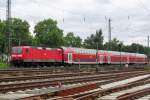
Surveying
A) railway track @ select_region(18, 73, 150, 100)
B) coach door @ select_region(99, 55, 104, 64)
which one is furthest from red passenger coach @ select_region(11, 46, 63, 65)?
railway track @ select_region(18, 73, 150, 100)

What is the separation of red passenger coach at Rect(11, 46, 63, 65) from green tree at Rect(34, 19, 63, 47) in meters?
51.5

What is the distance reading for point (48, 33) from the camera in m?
115

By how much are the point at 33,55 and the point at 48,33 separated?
64195mm

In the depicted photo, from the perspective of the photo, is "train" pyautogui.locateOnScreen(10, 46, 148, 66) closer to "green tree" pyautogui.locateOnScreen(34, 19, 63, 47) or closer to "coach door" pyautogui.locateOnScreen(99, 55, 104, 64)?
"coach door" pyautogui.locateOnScreen(99, 55, 104, 64)

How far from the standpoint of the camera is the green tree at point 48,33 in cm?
11184

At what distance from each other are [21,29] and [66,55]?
60.3m

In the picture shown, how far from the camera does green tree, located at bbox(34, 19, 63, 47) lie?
111844 mm

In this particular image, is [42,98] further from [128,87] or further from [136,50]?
[136,50]

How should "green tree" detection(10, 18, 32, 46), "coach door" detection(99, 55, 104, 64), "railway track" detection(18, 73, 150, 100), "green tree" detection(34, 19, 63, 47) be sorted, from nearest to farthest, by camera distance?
"railway track" detection(18, 73, 150, 100)
"coach door" detection(99, 55, 104, 64)
"green tree" detection(34, 19, 63, 47)
"green tree" detection(10, 18, 32, 46)

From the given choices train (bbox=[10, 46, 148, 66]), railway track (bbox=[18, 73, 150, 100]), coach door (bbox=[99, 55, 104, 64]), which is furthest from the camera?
coach door (bbox=[99, 55, 104, 64])

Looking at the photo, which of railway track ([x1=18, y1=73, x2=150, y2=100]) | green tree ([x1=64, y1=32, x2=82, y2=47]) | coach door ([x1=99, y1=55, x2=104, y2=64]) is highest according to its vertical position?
green tree ([x1=64, y1=32, x2=82, y2=47])

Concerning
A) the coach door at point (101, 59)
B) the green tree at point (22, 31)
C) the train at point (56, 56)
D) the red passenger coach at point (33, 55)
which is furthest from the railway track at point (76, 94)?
the green tree at point (22, 31)

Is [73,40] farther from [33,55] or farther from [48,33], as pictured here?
[33,55]

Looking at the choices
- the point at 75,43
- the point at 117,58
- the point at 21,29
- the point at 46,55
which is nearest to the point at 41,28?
the point at 21,29
